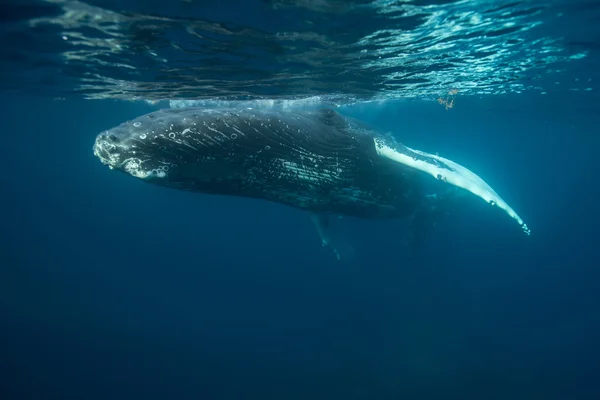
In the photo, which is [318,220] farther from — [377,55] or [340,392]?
[340,392]

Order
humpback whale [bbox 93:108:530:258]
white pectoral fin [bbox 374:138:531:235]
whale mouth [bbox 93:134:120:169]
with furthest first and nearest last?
white pectoral fin [bbox 374:138:531:235] → humpback whale [bbox 93:108:530:258] → whale mouth [bbox 93:134:120:169]

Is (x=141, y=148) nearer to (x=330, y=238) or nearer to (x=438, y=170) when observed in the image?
(x=438, y=170)

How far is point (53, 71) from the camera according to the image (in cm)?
1672

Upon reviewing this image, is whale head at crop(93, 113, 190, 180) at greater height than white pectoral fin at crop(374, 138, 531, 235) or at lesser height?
greater

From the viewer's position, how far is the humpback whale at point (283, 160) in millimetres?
4379

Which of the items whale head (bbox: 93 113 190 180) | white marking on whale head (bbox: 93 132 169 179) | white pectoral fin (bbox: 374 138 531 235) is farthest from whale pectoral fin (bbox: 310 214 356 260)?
white marking on whale head (bbox: 93 132 169 179)

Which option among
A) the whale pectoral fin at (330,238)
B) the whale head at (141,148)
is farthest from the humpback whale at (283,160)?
the whale pectoral fin at (330,238)

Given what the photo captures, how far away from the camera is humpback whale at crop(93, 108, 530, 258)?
4379 millimetres

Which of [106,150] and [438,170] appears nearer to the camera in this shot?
[106,150]

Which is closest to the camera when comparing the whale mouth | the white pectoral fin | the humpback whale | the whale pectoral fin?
the whale mouth

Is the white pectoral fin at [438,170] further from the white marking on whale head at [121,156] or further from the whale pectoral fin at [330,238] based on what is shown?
the white marking on whale head at [121,156]

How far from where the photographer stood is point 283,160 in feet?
19.5

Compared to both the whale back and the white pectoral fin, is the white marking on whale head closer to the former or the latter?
the whale back

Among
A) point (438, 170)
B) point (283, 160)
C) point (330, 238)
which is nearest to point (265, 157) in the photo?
point (283, 160)
